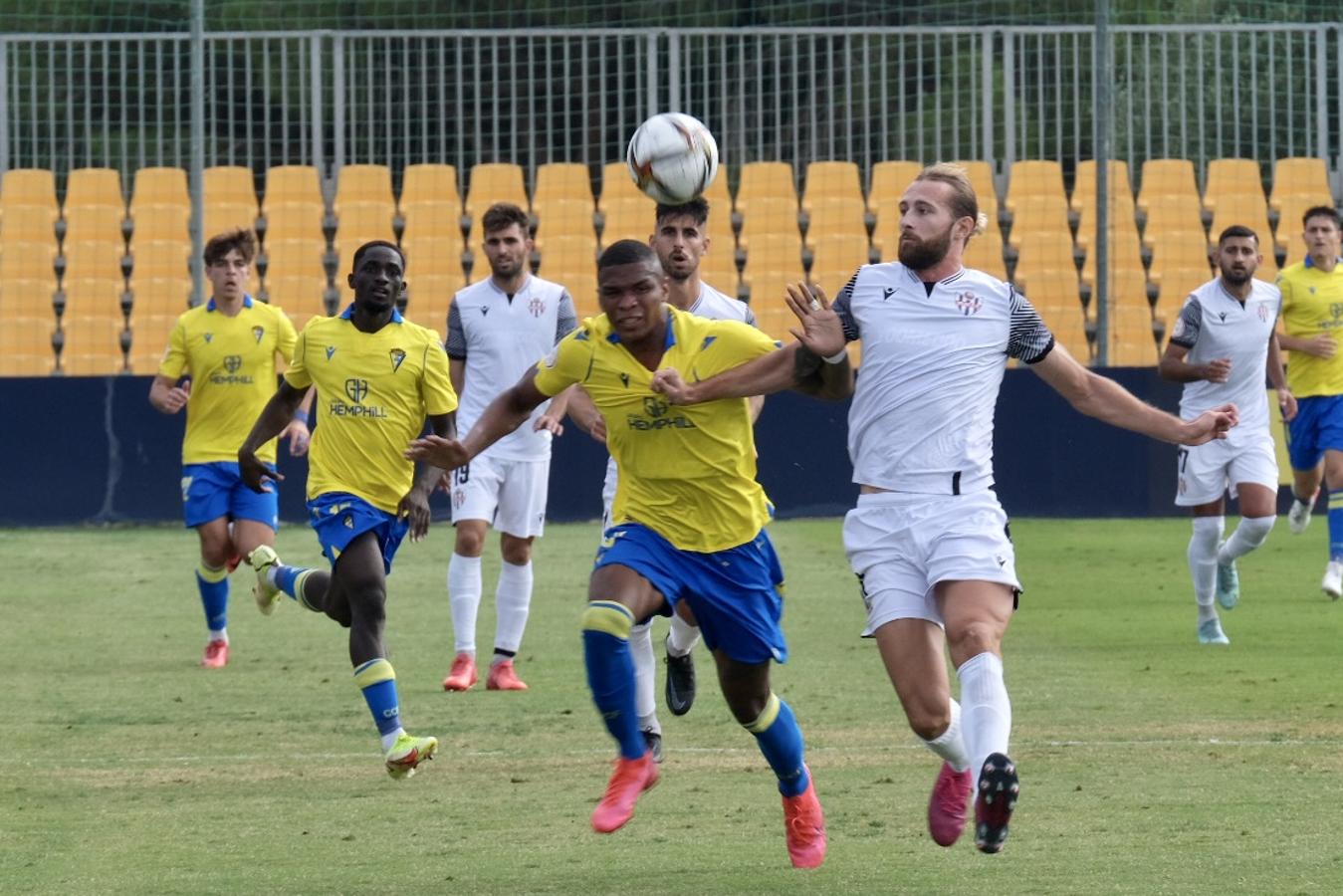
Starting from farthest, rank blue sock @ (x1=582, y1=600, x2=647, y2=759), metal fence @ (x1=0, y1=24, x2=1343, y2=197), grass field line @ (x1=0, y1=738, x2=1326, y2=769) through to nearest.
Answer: metal fence @ (x1=0, y1=24, x2=1343, y2=197), grass field line @ (x1=0, y1=738, x2=1326, y2=769), blue sock @ (x1=582, y1=600, x2=647, y2=759)

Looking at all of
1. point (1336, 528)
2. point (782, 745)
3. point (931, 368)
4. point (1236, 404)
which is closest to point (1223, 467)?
point (1236, 404)

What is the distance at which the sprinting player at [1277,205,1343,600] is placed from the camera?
44.5ft

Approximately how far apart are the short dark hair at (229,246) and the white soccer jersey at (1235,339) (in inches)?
202

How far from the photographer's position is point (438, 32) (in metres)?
21.3

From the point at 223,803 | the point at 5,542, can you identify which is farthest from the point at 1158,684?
the point at 5,542

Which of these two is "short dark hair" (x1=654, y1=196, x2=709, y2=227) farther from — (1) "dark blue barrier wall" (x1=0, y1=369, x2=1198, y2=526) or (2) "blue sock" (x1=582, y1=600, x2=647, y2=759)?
(1) "dark blue barrier wall" (x1=0, y1=369, x2=1198, y2=526)

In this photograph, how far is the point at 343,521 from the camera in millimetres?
8328

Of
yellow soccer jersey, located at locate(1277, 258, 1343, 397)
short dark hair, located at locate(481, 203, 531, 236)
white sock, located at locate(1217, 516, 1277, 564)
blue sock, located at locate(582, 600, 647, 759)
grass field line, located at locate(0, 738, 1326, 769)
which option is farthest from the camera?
yellow soccer jersey, located at locate(1277, 258, 1343, 397)

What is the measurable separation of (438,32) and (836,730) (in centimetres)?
1389

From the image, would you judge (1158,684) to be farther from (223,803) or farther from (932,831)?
(223,803)

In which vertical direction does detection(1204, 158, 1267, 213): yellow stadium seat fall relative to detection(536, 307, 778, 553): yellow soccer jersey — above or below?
above

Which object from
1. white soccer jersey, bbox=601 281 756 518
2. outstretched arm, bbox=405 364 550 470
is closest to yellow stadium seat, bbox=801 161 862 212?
white soccer jersey, bbox=601 281 756 518

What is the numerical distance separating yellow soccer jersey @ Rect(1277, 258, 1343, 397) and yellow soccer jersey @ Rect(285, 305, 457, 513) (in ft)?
23.7

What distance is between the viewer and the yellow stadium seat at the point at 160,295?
69.7ft
